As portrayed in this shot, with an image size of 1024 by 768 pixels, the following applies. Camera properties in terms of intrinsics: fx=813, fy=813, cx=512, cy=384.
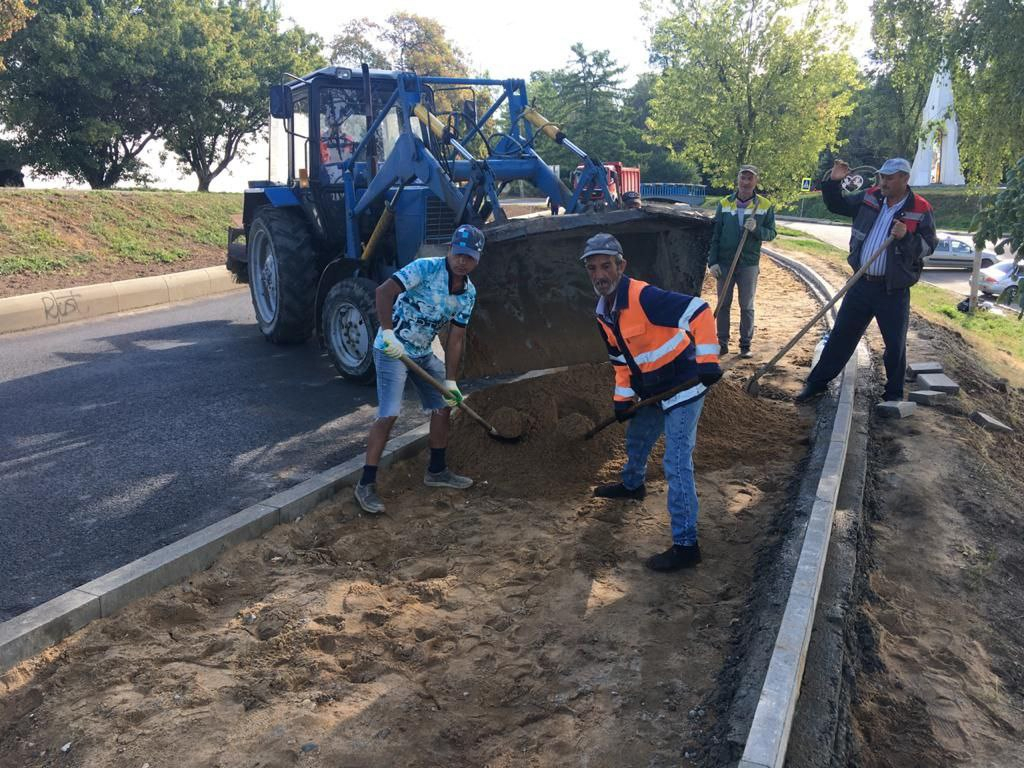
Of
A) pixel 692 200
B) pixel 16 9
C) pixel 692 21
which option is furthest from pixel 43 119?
pixel 692 200

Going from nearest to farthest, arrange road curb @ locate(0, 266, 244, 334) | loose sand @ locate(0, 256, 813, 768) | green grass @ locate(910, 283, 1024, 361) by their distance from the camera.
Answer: loose sand @ locate(0, 256, 813, 768)
road curb @ locate(0, 266, 244, 334)
green grass @ locate(910, 283, 1024, 361)

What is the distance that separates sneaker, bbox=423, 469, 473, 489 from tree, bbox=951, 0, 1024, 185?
29.7ft

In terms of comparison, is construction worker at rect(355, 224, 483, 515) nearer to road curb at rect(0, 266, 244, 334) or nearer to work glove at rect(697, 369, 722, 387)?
work glove at rect(697, 369, 722, 387)

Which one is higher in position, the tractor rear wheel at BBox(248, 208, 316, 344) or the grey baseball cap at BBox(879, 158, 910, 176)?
the grey baseball cap at BBox(879, 158, 910, 176)

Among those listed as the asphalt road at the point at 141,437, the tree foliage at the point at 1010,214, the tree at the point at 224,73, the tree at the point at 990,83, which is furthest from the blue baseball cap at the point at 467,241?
the tree at the point at 224,73

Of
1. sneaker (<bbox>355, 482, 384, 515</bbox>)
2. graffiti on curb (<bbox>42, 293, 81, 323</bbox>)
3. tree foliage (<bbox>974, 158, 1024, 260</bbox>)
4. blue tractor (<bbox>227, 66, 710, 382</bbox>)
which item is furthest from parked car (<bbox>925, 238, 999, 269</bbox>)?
sneaker (<bbox>355, 482, 384, 515</bbox>)

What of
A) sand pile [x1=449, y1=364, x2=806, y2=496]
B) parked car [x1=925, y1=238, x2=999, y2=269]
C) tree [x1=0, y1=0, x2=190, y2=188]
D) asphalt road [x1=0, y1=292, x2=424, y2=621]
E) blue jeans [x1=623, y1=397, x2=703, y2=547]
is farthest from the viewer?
parked car [x1=925, y1=238, x2=999, y2=269]

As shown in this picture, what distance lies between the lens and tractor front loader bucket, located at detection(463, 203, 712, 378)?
21.3 ft

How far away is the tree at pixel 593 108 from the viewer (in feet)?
150

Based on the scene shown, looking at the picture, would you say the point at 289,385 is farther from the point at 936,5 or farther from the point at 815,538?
the point at 936,5

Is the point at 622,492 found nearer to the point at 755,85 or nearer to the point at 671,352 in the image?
the point at 671,352

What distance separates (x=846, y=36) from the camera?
21.1 metres

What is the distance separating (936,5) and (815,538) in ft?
36.5

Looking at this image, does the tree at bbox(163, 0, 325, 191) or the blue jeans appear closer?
the blue jeans
